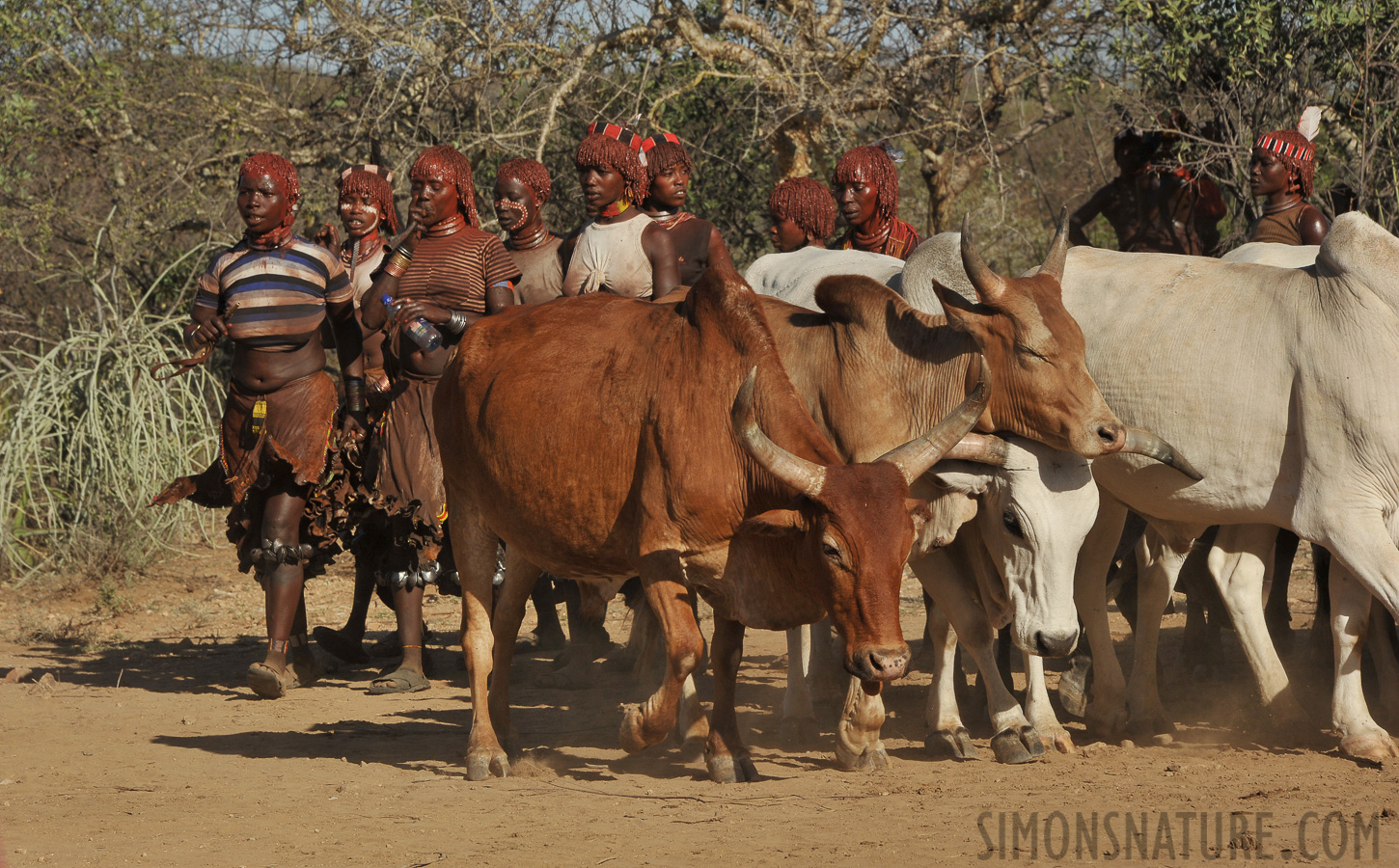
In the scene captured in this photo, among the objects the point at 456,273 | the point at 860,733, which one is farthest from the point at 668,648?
the point at 456,273

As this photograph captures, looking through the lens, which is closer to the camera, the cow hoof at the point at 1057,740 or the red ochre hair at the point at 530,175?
the cow hoof at the point at 1057,740

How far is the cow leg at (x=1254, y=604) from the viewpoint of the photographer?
5.99 m

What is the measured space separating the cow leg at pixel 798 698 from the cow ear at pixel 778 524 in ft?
5.78

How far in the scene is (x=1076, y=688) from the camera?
6664mm

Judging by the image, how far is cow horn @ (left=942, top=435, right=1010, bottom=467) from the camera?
208 inches

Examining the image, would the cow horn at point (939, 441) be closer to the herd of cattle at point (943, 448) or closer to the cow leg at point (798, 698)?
the herd of cattle at point (943, 448)

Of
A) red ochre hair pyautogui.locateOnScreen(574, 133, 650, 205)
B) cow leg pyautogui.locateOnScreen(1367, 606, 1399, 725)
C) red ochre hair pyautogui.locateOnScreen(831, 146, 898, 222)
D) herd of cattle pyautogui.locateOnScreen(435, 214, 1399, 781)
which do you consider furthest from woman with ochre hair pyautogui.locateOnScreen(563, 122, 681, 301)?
cow leg pyautogui.locateOnScreen(1367, 606, 1399, 725)

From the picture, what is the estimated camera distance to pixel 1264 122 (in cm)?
1008

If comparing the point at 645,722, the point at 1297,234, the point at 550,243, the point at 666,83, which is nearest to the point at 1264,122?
the point at 1297,234

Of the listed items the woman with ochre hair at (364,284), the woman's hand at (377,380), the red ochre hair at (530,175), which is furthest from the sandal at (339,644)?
the red ochre hair at (530,175)

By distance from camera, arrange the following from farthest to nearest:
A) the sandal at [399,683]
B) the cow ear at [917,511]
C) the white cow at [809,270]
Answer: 1. the sandal at [399,683]
2. the white cow at [809,270]
3. the cow ear at [917,511]

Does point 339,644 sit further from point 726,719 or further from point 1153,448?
point 1153,448

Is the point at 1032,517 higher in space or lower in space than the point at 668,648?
higher

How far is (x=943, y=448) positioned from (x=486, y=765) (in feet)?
6.91
